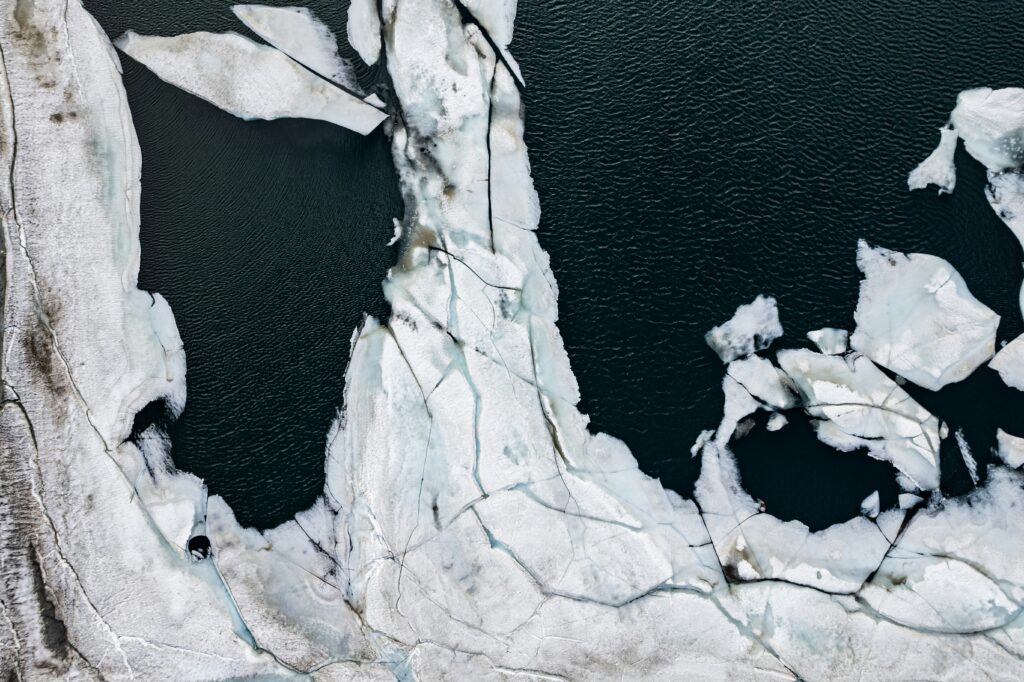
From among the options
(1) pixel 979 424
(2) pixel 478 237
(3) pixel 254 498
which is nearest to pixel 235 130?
(2) pixel 478 237

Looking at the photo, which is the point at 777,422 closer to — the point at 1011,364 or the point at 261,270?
the point at 1011,364

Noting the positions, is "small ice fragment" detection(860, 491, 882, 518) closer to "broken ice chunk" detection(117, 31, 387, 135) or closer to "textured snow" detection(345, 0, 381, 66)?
"broken ice chunk" detection(117, 31, 387, 135)

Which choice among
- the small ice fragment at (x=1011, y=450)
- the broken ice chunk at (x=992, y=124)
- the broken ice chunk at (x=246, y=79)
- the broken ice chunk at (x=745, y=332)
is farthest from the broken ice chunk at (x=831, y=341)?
the broken ice chunk at (x=246, y=79)

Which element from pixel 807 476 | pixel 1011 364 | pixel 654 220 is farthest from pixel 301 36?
pixel 1011 364

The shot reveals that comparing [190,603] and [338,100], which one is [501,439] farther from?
[338,100]

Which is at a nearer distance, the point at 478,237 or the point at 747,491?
the point at 747,491

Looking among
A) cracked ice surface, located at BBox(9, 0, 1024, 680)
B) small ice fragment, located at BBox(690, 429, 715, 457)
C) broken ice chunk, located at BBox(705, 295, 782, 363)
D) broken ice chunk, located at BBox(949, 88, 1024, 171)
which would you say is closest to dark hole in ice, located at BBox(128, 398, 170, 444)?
cracked ice surface, located at BBox(9, 0, 1024, 680)

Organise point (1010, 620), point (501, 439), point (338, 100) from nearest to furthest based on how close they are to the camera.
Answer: point (1010, 620)
point (501, 439)
point (338, 100)
